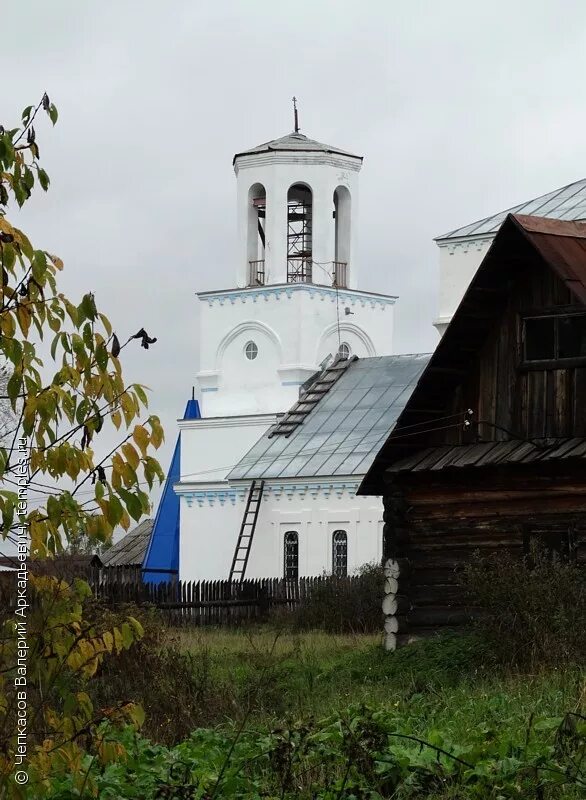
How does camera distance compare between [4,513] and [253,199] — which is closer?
[4,513]

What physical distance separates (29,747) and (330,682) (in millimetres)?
10283

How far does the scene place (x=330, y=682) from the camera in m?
15.8

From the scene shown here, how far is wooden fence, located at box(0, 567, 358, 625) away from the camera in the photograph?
27453mm

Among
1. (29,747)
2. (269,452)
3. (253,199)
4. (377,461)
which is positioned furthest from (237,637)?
(253,199)

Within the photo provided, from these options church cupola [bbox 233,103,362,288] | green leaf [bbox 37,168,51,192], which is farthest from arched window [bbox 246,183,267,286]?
green leaf [bbox 37,168,51,192]

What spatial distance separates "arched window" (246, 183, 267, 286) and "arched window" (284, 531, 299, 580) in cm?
1094

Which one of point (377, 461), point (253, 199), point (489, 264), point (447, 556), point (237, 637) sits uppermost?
point (253, 199)

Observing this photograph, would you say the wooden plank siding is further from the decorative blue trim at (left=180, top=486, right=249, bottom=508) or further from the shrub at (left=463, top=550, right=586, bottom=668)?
the decorative blue trim at (left=180, top=486, right=249, bottom=508)

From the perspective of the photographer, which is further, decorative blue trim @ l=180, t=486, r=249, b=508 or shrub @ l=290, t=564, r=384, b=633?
decorative blue trim @ l=180, t=486, r=249, b=508

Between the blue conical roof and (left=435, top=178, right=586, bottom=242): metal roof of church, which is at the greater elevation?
(left=435, top=178, right=586, bottom=242): metal roof of church

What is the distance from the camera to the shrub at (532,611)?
14.5 m

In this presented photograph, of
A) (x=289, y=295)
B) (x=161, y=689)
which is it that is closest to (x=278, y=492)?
(x=289, y=295)

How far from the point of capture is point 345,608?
25.5 metres

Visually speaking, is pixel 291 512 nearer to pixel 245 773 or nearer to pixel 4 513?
pixel 245 773
